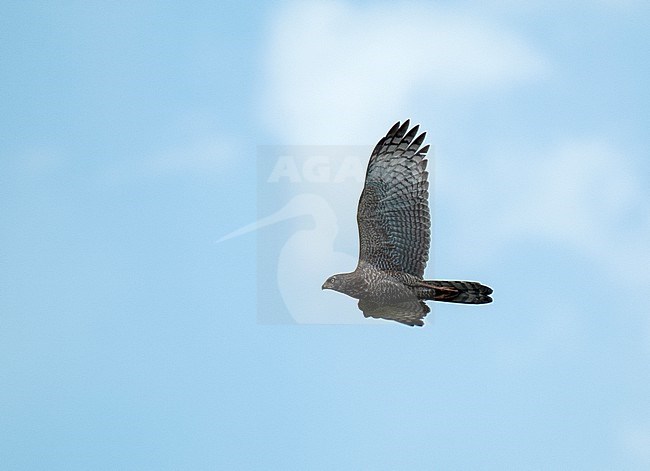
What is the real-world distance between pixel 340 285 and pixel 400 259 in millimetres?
1018

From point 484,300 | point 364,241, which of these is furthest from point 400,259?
point 484,300

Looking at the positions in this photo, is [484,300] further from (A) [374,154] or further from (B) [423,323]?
(A) [374,154]

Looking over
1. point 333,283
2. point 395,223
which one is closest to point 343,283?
point 333,283

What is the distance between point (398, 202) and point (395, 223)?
33 centimetres

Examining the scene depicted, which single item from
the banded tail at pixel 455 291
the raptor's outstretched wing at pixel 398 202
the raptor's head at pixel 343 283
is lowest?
the banded tail at pixel 455 291

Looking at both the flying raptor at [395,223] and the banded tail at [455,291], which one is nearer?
the banded tail at [455,291]

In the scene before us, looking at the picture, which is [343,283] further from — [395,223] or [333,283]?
[395,223]

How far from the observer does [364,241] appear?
12414 mm

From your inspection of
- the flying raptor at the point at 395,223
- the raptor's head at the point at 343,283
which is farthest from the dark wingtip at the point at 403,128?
the raptor's head at the point at 343,283

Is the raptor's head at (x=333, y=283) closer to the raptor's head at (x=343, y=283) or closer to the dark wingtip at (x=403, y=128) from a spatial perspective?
the raptor's head at (x=343, y=283)

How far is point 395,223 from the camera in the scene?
1224 cm

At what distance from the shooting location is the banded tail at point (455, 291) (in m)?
11.6

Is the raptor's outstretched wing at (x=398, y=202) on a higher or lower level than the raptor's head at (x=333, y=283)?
higher

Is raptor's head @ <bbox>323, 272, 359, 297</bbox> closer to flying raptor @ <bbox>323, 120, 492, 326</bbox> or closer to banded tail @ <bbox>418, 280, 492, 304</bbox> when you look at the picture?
flying raptor @ <bbox>323, 120, 492, 326</bbox>
